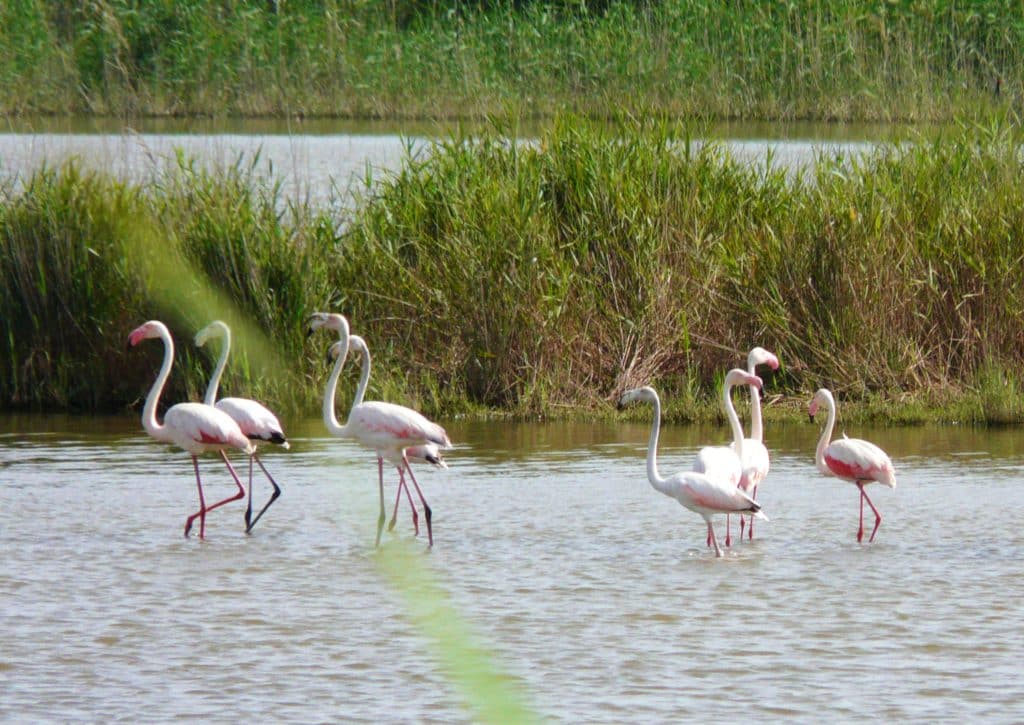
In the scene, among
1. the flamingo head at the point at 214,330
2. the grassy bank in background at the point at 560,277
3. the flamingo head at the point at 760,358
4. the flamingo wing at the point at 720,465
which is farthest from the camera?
the grassy bank in background at the point at 560,277

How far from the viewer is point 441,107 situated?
50.8ft

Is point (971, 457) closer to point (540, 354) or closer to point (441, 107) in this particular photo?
point (540, 354)

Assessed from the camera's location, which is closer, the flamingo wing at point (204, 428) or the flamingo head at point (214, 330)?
the flamingo wing at point (204, 428)

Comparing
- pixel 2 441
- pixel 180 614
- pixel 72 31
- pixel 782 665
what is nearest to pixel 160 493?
pixel 2 441

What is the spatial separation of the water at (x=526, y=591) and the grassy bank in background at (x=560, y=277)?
38.4 inches

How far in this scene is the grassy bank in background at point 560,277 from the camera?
11531 millimetres

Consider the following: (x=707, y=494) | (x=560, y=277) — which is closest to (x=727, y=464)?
(x=707, y=494)

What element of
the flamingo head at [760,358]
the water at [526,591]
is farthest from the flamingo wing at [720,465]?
the flamingo head at [760,358]

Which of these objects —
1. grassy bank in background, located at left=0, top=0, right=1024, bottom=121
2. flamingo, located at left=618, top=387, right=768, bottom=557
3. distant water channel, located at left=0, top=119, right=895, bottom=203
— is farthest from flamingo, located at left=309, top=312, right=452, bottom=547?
grassy bank in background, located at left=0, top=0, right=1024, bottom=121

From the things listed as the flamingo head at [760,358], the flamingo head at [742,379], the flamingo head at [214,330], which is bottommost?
the flamingo head at [742,379]

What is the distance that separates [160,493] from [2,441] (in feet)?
6.32

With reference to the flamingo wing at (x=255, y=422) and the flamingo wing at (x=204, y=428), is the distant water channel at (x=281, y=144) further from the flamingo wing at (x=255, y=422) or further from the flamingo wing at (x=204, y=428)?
the flamingo wing at (x=204, y=428)

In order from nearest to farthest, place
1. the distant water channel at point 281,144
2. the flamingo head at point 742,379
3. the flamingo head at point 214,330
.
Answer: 1. the flamingo head at point 742,379
2. the flamingo head at point 214,330
3. the distant water channel at point 281,144

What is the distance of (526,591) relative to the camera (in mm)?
7266
